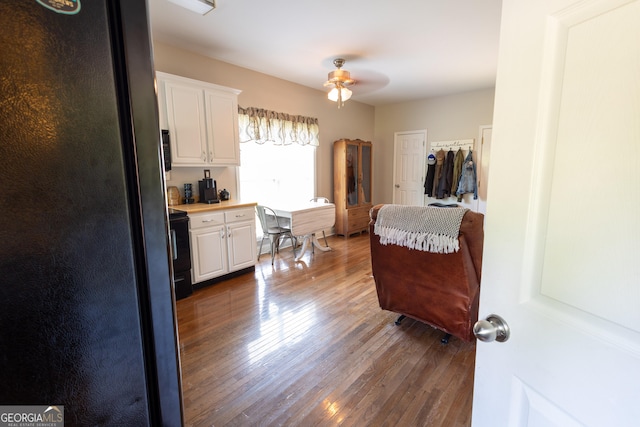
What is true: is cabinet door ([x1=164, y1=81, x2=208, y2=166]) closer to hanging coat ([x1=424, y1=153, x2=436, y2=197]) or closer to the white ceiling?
the white ceiling

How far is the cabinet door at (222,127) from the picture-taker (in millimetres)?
3176

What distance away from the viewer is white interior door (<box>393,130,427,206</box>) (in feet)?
18.3

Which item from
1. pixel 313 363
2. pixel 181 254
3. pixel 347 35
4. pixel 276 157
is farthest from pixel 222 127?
pixel 313 363

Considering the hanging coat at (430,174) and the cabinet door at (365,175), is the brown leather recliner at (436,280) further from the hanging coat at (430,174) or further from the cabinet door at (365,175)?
the hanging coat at (430,174)

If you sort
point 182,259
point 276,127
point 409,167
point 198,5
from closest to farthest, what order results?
point 198,5 < point 182,259 < point 276,127 < point 409,167

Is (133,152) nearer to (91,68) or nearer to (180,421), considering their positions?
(91,68)

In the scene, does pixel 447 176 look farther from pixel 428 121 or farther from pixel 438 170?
pixel 428 121

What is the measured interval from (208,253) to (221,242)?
0.59 ft

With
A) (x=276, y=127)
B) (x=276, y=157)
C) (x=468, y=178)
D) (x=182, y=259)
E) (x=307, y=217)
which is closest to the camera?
(x=182, y=259)

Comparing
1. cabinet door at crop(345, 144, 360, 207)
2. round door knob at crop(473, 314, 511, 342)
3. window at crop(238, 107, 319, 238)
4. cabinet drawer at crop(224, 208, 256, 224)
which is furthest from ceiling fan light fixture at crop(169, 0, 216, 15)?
cabinet door at crop(345, 144, 360, 207)

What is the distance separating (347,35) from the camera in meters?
2.82

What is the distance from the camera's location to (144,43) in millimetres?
586

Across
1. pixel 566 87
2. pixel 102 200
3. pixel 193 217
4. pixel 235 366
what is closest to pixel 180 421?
pixel 102 200

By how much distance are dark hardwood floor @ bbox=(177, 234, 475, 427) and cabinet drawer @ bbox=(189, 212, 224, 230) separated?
69 cm
